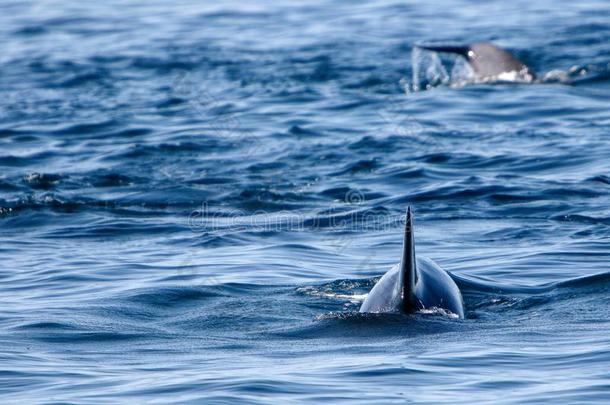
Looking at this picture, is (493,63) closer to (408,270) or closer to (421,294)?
(421,294)

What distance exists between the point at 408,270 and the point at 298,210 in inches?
252

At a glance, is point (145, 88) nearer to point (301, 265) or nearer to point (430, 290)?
point (301, 265)

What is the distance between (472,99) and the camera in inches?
930

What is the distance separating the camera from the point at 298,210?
651 inches

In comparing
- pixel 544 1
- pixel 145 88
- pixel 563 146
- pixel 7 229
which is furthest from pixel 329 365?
pixel 544 1

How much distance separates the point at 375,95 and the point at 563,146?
5615 mm

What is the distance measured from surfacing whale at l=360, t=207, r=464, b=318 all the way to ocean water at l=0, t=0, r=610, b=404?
0.13 m

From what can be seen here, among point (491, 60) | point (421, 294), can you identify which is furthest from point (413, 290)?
point (491, 60)

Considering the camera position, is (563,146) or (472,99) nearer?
(563,146)

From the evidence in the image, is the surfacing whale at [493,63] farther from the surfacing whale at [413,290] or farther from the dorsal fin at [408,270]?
the dorsal fin at [408,270]

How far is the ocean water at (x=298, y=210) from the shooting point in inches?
378

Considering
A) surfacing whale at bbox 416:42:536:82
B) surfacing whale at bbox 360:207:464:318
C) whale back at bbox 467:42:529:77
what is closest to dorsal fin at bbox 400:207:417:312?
surfacing whale at bbox 360:207:464:318

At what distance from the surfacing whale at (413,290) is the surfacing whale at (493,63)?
45.7ft

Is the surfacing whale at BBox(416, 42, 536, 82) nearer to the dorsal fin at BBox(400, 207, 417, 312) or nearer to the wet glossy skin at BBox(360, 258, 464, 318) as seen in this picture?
the wet glossy skin at BBox(360, 258, 464, 318)
